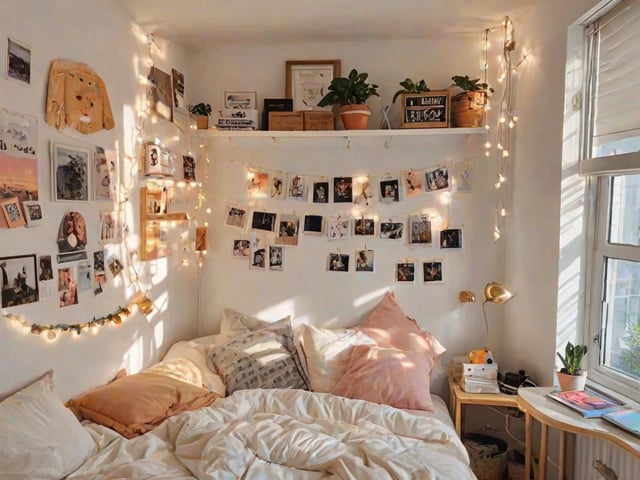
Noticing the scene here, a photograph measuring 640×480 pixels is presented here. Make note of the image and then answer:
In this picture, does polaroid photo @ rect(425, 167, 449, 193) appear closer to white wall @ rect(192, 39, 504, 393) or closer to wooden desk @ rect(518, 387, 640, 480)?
white wall @ rect(192, 39, 504, 393)

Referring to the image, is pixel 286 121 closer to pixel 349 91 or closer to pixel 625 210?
pixel 349 91

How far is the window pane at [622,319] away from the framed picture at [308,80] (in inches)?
72.5

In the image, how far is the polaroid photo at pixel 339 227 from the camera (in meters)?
3.12

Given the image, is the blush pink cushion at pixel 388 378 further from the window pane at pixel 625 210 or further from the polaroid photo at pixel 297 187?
the window pane at pixel 625 210

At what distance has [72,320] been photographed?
216 centimetres

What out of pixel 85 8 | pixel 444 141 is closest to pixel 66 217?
pixel 85 8

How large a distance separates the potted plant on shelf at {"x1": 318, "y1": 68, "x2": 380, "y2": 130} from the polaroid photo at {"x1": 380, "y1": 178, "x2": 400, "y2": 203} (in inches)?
14.6

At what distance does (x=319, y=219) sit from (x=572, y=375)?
1622 mm

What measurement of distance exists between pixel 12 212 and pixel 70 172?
0.37 m

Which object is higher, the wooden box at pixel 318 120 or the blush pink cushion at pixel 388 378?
the wooden box at pixel 318 120

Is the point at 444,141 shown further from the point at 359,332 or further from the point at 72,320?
the point at 72,320

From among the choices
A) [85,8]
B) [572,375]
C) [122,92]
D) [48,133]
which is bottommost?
[572,375]

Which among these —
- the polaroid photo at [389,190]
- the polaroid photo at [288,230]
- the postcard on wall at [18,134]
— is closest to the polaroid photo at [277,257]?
the polaroid photo at [288,230]

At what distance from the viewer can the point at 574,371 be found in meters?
2.19
